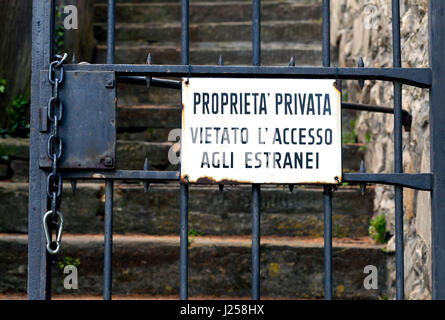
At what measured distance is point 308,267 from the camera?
2.39 m

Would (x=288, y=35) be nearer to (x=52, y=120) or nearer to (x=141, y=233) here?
(x=141, y=233)

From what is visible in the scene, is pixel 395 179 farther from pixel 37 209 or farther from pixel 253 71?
pixel 37 209

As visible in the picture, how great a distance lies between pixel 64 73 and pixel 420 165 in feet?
5.05

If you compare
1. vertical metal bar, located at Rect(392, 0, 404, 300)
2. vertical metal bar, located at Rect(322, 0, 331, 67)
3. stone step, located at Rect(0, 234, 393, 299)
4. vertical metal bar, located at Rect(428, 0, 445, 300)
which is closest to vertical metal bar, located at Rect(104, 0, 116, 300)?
vertical metal bar, located at Rect(322, 0, 331, 67)

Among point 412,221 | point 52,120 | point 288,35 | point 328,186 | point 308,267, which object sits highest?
point 288,35

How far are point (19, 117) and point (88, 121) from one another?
7.48ft

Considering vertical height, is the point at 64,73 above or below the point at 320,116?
above

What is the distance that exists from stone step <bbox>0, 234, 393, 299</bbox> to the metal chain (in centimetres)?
112

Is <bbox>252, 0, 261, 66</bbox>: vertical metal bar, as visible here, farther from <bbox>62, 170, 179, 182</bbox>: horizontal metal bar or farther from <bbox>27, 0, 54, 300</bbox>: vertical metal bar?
<bbox>27, 0, 54, 300</bbox>: vertical metal bar

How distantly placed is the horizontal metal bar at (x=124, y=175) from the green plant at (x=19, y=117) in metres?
2.26

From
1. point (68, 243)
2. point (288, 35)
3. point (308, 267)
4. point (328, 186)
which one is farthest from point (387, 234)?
point (288, 35)

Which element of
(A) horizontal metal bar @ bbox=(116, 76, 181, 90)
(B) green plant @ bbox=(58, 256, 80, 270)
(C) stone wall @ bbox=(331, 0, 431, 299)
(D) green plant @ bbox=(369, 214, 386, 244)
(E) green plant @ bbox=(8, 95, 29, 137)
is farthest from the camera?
(E) green plant @ bbox=(8, 95, 29, 137)


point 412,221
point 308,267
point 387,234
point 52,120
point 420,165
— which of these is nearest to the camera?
point 52,120

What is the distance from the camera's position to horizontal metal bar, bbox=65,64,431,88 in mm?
1359
